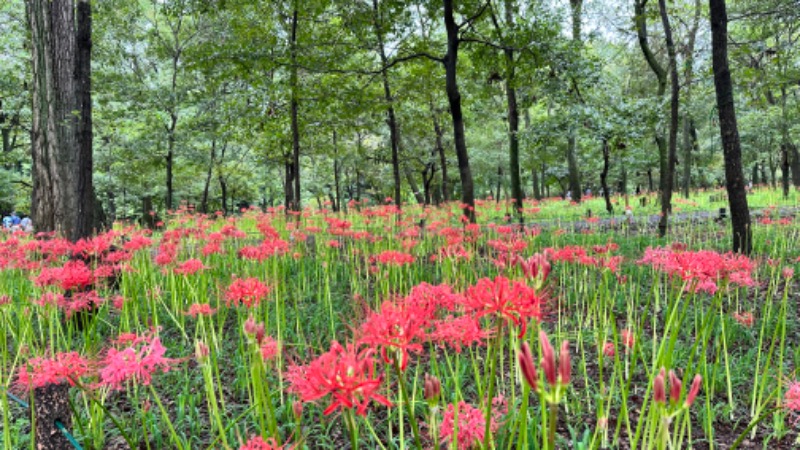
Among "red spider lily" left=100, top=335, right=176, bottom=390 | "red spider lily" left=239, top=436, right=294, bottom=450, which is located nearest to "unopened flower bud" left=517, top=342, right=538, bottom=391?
"red spider lily" left=239, top=436, right=294, bottom=450

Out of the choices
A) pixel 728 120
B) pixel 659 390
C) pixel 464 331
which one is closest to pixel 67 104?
pixel 464 331

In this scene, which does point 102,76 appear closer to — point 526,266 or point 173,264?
point 173,264

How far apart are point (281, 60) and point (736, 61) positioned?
10.1 meters

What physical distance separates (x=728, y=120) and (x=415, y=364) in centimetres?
551

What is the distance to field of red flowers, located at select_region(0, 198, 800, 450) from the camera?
3.64 feet

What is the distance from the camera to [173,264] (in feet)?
12.0

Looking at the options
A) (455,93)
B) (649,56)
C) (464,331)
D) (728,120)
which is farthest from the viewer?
(649,56)

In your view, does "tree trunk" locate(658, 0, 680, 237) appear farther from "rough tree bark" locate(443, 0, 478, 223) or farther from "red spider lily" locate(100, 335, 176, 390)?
"red spider lily" locate(100, 335, 176, 390)

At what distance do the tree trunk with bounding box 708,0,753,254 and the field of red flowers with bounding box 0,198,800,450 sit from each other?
48cm

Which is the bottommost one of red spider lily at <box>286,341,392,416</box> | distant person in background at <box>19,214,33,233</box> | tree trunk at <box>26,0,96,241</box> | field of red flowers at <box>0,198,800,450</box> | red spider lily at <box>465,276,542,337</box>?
field of red flowers at <box>0,198,800,450</box>

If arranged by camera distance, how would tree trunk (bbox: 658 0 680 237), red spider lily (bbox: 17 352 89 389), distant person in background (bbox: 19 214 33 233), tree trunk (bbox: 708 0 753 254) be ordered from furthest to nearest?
distant person in background (bbox: 19 214 33 233) → tree trunk (bbox: 658 0 680 237) → tree trunk (bbox: 708 0 753 254) → red spider lily (bbox: 17 352 89 389)

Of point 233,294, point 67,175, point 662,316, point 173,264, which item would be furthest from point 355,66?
point 233,294

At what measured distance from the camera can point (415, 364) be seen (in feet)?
11.5

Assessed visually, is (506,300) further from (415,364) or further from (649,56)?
(649,56)
